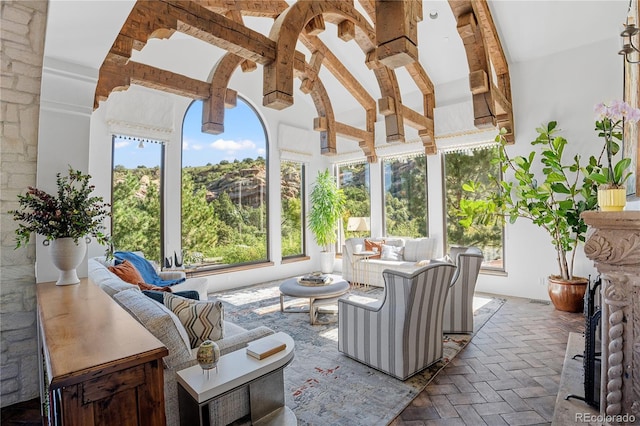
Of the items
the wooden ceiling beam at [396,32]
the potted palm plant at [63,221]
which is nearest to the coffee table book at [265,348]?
the potted palm plant at [63,221]

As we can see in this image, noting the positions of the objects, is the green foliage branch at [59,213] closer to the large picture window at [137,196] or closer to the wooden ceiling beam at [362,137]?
the large picture window at [137,196]

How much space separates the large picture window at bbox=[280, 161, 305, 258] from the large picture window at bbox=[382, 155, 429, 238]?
1.99 meters

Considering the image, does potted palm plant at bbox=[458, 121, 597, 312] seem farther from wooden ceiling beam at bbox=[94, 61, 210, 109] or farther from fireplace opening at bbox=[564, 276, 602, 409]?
wooden ceiling beam at bbox=[94, 61, 210, 109]

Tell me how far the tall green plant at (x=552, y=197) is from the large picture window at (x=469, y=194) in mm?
404

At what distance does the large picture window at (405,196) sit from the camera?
668 centimetres

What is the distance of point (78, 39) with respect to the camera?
193 cm

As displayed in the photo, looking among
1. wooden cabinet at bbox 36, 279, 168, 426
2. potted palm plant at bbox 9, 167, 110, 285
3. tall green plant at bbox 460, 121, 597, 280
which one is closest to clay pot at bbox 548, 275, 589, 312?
tall green plant at bbox 460, 121, 597, 280

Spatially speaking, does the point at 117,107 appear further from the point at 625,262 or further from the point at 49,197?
the point at 625,262

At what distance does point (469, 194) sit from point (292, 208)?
12.4 feet

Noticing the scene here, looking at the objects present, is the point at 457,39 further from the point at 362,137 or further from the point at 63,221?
the point at 63,221

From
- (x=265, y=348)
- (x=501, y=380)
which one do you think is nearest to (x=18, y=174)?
(x=265, y=348)

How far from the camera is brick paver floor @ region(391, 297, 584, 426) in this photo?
2268 millimetres

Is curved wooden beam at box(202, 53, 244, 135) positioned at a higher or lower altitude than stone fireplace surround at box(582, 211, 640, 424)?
higher

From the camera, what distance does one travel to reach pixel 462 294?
12.1 feet
